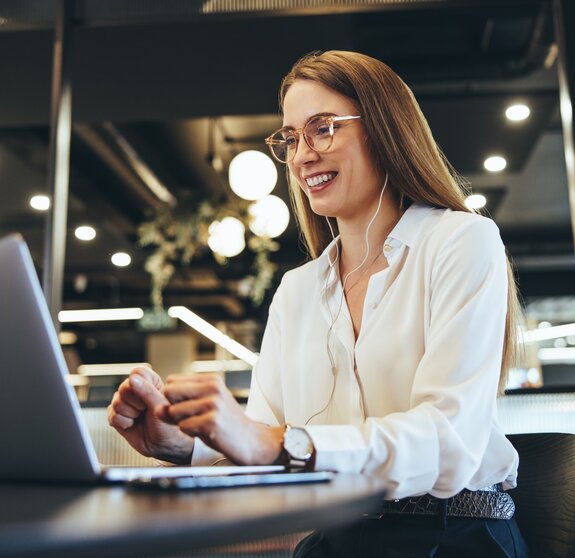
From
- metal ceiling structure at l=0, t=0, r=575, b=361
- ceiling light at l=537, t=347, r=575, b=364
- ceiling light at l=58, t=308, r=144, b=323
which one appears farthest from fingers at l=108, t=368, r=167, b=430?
ceiling light at l=537, t=347, r=575, b=364

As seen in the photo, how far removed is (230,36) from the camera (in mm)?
3896

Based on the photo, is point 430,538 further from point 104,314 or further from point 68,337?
point 68,337

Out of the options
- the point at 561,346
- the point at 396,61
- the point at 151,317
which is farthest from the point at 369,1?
the point at 561,346

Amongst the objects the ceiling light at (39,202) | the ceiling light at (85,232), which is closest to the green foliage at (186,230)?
the ceiling light at (39,202)

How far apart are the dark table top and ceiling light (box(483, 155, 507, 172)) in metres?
5.72

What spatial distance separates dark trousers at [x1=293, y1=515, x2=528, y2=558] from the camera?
114 cm

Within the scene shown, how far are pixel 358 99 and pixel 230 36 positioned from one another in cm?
259

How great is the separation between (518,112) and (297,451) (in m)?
4.85

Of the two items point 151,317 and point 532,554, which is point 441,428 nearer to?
point 532,554

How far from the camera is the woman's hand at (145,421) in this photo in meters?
1.05

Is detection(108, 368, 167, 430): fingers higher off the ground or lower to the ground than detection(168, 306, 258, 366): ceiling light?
lower

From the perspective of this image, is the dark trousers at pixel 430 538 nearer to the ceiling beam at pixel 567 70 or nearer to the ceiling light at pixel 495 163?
the ceiling beam at pixel 567 70

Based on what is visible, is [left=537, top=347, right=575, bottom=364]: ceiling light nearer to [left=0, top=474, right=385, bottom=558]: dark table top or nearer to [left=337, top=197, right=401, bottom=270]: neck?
[left=337, top=197, right=401, bottom=270]: neck

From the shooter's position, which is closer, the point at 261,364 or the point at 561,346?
the point at 261,364
